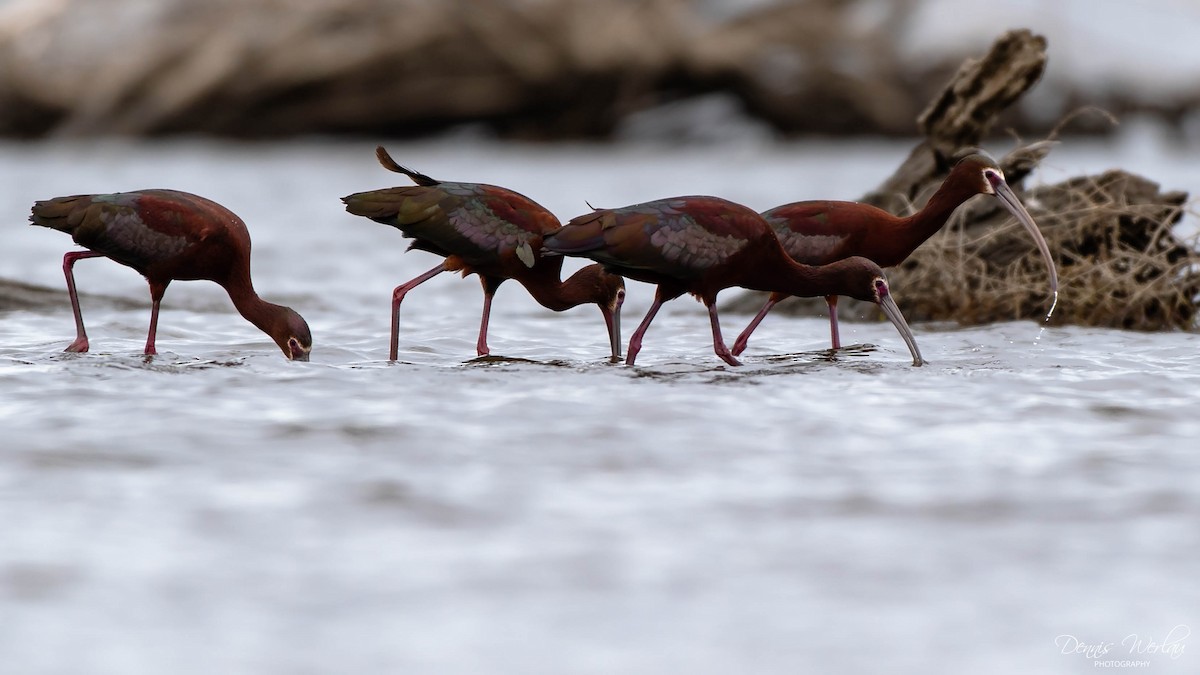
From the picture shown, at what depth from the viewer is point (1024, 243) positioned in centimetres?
1184

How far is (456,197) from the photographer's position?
9.01 meters

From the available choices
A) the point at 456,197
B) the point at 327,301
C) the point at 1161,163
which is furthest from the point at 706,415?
the point at 1161,163

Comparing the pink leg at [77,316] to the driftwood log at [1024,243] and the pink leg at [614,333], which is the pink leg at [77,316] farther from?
the driftwood log at [1024,243]

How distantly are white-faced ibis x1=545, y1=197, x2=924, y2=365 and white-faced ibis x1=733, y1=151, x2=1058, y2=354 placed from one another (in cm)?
56

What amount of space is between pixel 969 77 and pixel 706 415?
5.91 meters

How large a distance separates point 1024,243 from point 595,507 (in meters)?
7.16

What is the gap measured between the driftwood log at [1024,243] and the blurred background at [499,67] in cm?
2846

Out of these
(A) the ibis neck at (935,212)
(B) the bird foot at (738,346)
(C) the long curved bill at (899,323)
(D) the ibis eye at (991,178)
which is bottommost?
(B) the bird foot at (738,346)

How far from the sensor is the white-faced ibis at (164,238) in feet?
28.9

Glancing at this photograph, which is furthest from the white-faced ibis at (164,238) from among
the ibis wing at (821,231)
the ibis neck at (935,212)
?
the ibis neck at (935,212)

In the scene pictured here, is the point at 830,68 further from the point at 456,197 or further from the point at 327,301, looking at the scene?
the point at 456,197

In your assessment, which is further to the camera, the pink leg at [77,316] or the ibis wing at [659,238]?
the pink leg at [77,316]

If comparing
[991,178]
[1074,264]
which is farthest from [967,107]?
[991,178]

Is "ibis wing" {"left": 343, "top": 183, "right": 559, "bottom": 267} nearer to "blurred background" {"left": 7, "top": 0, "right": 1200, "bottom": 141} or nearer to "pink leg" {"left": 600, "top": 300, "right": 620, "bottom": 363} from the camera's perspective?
"pink leg" {"left": 600, "top": 300, "right": 620, "bottom": 363}
